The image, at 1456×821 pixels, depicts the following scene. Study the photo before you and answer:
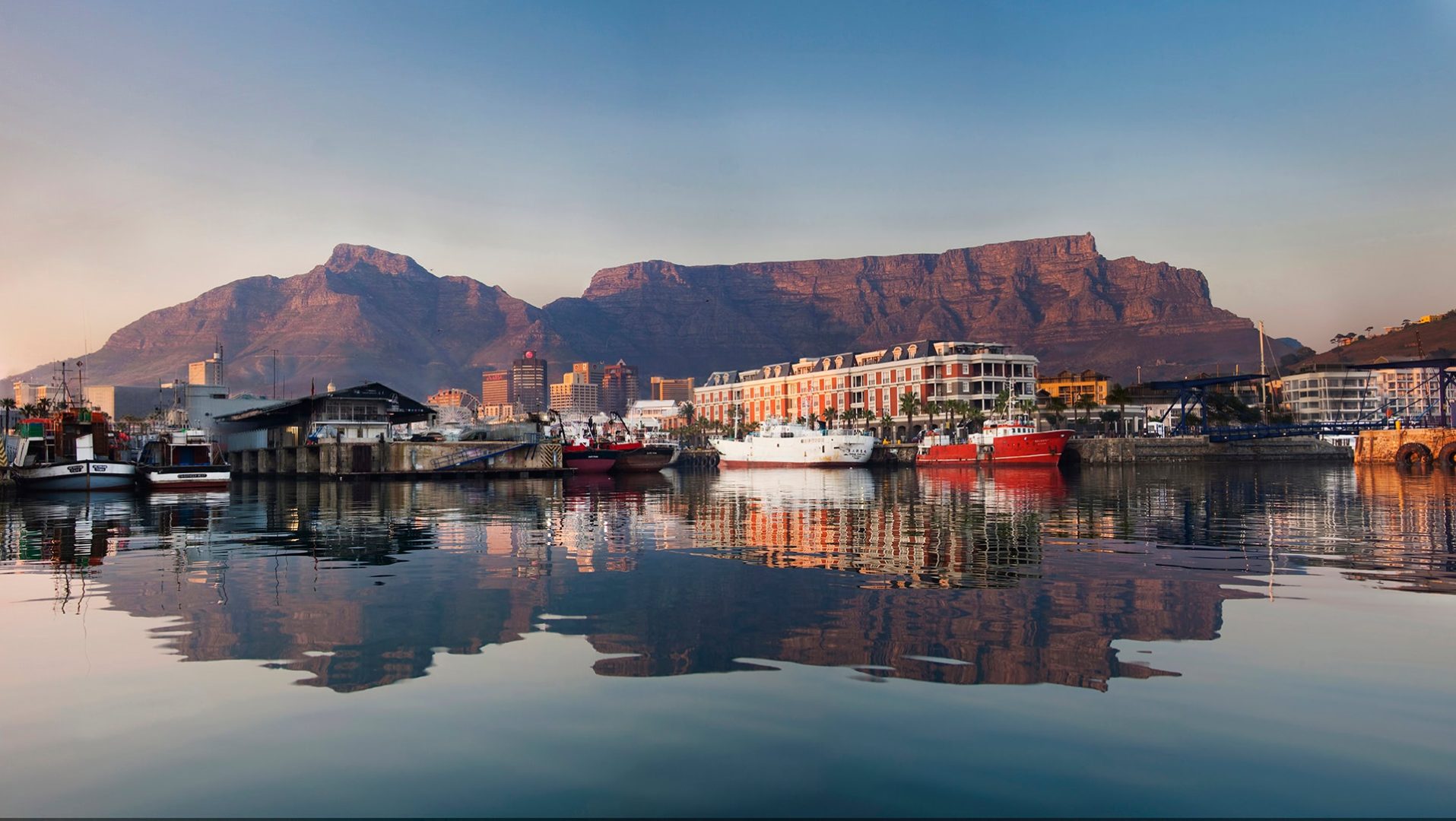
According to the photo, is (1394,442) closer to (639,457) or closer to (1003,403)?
(1003,403)

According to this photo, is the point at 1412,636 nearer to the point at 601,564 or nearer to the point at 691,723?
the point at 691,723

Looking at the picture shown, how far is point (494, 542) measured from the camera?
27.3 metres

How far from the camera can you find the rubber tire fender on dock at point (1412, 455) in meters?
101

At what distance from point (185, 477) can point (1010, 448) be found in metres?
82.8

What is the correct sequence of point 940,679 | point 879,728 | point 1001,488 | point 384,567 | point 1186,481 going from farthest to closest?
point 1186,481 → point 1001,488 → point 384,567 → point 940,679 → point 879,728

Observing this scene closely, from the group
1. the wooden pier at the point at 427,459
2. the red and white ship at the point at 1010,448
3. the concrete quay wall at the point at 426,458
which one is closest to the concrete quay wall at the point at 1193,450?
the red and white ship at the point at 1010,448

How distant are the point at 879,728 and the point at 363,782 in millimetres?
4624

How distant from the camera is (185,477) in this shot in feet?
224

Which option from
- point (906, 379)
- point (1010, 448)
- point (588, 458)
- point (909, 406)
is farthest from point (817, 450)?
point (906, 379)

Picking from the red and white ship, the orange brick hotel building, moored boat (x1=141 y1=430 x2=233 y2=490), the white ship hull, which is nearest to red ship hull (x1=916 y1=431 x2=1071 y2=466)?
the red and white ship

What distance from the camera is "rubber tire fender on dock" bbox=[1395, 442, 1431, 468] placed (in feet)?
332

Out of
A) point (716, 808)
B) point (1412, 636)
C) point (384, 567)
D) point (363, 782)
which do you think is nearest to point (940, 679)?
point (716, 808)

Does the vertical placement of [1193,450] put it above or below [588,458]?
above

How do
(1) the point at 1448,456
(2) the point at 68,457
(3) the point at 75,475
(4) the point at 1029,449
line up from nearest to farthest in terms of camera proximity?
(3) the point at 75,475 < (2) the point at 68,457 < (1) the point at 1448,456 < (4) the point at 1029,449
